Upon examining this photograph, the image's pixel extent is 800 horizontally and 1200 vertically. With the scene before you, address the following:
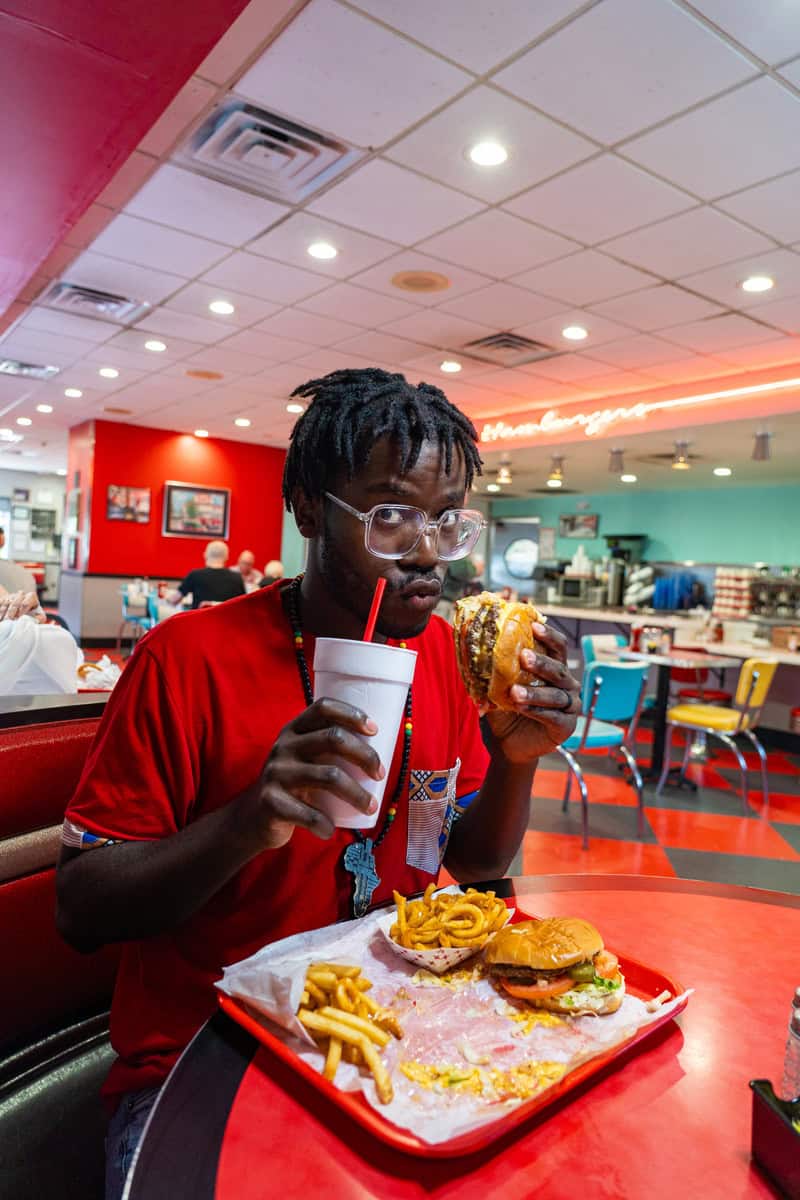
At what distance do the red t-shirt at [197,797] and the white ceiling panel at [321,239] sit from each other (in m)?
3.86

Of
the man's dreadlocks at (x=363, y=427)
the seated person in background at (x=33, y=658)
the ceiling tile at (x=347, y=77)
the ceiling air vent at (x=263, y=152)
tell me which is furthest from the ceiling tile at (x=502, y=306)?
→ the man's dreadlocks at (x=363, y=427)

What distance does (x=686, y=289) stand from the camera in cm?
500

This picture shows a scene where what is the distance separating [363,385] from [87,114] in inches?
88.7

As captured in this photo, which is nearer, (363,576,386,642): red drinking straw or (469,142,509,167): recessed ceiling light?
(363,576,386,642): red drinking straw

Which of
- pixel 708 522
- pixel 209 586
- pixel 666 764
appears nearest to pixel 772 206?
pixel 666 764

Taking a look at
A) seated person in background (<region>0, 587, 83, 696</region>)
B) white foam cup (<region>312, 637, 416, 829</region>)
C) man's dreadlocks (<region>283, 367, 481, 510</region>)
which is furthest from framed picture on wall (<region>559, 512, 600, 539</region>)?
white foam cup (<region>312, 637, 416, 829</region>)

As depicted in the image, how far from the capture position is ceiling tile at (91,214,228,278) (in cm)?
465

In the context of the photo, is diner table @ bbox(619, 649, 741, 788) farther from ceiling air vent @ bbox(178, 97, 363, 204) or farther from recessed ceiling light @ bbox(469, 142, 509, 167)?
Answer: ceiling air vent @ bbox(178, 97, 363, 204)

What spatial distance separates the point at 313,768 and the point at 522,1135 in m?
0.38

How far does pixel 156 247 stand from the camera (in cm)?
493

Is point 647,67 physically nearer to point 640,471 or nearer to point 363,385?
point 363,385

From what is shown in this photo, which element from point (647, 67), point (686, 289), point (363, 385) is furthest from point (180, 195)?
point (363, 385)

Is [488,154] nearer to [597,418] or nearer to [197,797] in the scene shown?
[197,797]

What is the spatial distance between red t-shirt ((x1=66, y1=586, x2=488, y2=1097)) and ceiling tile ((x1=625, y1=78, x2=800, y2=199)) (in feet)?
10.4
